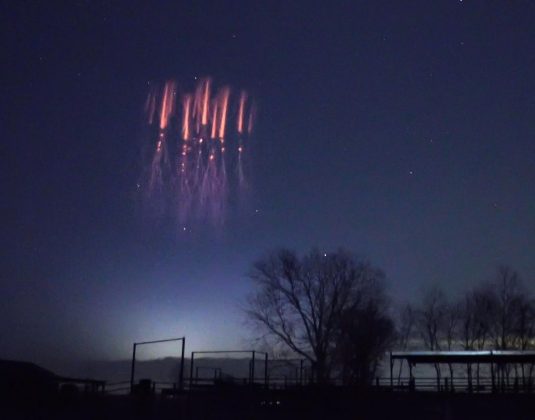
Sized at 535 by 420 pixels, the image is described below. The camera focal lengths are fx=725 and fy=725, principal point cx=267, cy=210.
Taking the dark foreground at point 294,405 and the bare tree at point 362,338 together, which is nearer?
the dark foreground at point 294,405

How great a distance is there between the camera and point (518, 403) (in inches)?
1439

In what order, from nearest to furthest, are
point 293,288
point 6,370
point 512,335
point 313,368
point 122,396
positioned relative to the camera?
point 122,396 → point 6,370 → point 313,368 → point 293,288 → point 512,335

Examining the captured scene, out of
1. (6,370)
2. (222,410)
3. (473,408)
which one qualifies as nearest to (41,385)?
(6,370)

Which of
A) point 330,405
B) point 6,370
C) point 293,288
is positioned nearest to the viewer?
A: point 330,405

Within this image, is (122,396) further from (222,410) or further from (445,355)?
(445,355)

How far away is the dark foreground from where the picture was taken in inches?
1298

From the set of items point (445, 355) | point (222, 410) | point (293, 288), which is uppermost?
point (293, 288)

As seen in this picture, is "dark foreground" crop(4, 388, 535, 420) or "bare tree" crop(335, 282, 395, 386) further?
"bare tree" crop(335, 282, 395, 386)

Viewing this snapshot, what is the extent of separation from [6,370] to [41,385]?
639 centimetres

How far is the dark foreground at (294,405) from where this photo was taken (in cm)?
3297

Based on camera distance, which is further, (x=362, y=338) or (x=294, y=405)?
(x=362, y=338)

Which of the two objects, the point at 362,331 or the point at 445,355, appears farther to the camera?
the point at 362,331

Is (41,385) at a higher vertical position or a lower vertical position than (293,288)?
lower

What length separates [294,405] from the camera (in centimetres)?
3525
